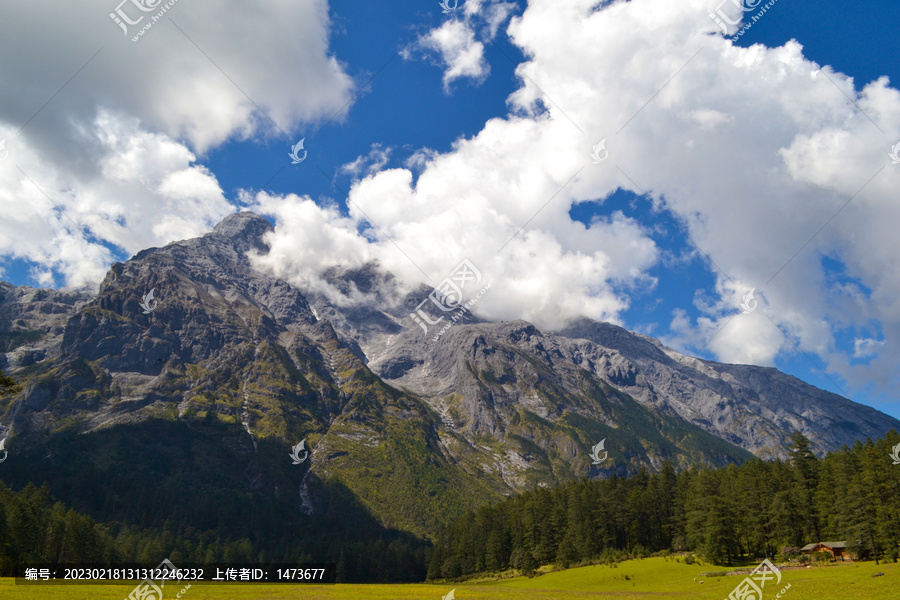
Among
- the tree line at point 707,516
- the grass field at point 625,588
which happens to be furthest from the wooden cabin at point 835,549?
the grass field at point 625,588

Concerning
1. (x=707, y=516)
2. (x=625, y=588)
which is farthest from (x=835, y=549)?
(x=625, y=588)

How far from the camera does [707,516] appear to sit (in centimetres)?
9081

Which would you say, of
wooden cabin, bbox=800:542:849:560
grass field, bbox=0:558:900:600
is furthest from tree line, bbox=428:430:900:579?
grass field, bbox=0:558:900:600

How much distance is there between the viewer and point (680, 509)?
111m

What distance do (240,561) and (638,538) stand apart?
13129cm

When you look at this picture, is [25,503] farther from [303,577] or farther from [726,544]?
[726,544]

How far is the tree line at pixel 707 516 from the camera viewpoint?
72.6m

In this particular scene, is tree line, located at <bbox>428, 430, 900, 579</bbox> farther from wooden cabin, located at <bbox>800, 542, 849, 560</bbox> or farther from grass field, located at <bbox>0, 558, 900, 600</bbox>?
grass field, located at <bbox>0, 558, 900, 600</bbox>

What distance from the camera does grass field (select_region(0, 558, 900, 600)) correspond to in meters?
44.8

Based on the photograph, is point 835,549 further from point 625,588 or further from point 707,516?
point 625,588

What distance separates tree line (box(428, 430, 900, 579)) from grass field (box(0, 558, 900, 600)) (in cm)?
776

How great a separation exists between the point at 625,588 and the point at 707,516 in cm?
2832

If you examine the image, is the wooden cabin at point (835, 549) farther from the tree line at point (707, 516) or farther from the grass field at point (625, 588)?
the grass field at point (625, 588)

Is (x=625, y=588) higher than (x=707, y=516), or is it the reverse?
(x=707, y=516)
